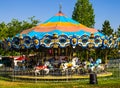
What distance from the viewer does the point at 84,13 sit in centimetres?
7869

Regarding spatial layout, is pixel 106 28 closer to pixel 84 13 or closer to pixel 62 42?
pixel 84 13

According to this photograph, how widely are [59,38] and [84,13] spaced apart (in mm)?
51689

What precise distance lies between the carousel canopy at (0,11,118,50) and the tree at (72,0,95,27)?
45.4 m

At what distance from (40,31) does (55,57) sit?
2666 mm

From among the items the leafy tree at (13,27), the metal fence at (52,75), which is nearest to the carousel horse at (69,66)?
the metal fence at (52,75)

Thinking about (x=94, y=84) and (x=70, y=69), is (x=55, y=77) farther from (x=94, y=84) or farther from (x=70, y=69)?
(x=94, y=84)

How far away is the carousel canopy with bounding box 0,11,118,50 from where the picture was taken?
27.8m

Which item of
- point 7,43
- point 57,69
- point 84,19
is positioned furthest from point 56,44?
point 84,19

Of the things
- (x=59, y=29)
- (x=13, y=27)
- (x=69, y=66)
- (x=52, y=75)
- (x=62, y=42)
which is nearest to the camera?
(x=52, y=75)

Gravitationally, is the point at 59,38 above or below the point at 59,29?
below

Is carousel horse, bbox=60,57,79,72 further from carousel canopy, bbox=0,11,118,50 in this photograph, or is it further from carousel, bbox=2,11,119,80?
carousel canopy, bbox=0,11,118,50

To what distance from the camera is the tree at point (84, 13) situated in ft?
253

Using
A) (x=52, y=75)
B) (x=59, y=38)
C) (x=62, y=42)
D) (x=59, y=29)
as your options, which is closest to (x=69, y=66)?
(x=52, y=75)

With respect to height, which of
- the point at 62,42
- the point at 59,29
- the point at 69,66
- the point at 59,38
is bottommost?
the point at 69,66
